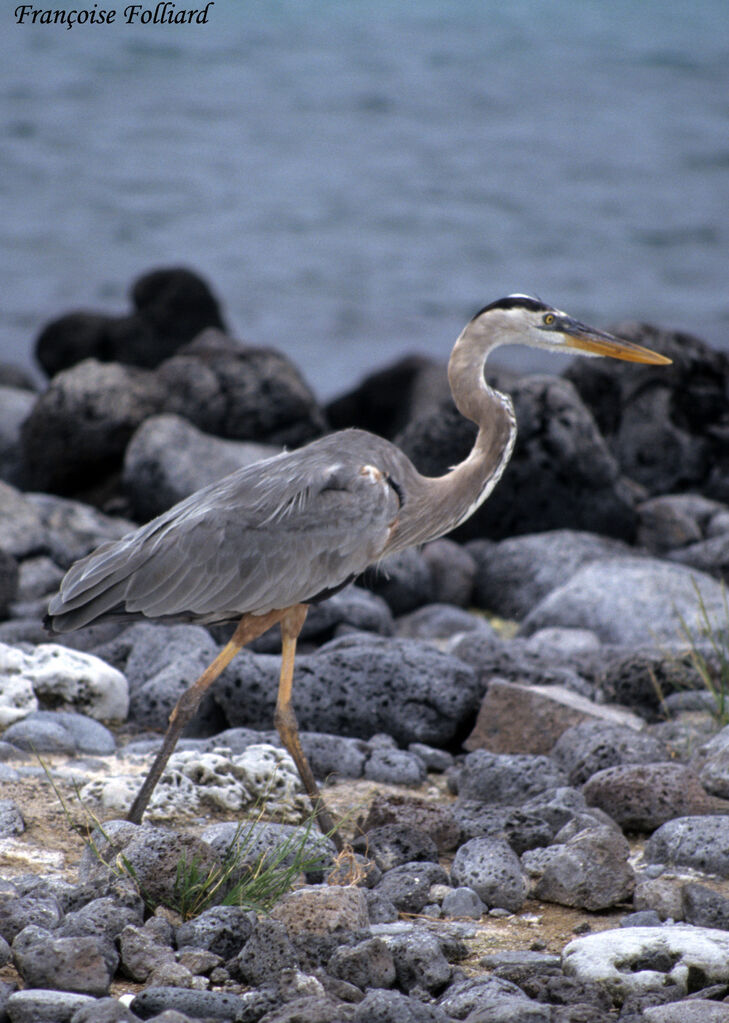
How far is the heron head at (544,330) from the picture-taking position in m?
5.70

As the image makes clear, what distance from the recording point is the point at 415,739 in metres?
6.44

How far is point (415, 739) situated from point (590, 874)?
6.48ft

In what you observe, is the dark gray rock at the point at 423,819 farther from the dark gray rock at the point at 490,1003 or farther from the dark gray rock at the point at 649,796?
the dark gray rock at the point at 490,1003

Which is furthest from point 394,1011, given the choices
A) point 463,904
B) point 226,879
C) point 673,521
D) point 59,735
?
point 673,521

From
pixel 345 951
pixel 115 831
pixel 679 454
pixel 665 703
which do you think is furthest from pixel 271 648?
pixel 679 454

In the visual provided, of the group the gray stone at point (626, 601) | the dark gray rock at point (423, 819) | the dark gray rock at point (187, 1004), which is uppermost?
the dark gray rock at point (187, 1004)

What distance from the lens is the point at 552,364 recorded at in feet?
73.0

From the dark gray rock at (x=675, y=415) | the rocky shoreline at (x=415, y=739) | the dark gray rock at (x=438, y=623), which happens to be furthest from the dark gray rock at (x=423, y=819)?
the dark gray rock at (x=675, y=415)

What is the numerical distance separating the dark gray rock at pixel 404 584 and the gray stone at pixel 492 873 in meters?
5.04

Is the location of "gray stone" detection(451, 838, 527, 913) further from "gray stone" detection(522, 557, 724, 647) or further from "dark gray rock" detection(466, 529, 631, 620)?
"dark gray rock" detection(466, 529, 631, 620)

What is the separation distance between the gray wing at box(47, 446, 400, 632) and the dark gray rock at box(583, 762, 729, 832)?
1393mm

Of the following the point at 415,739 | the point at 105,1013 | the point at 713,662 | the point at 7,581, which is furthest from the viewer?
the point at 7,581

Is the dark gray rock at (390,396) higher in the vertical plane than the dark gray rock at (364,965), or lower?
lower

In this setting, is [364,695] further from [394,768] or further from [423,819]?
[423,819]
